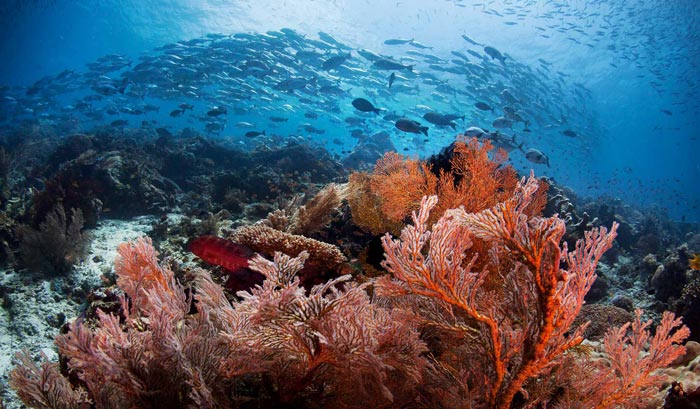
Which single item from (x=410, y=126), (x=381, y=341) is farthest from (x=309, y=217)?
(x=410, y=126)

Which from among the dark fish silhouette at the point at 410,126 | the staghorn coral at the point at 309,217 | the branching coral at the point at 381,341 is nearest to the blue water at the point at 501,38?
the dark fish silhouette at the point at 410,126

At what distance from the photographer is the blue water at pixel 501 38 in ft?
118

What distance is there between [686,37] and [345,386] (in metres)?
59.8

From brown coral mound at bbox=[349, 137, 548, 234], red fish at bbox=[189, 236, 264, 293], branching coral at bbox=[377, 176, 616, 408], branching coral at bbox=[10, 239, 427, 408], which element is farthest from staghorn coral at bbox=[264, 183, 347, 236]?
branching coral at bbox=[377, 176, 616, 408]

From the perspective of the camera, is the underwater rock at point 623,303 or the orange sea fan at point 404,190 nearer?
the orange sea fan at point 404,190

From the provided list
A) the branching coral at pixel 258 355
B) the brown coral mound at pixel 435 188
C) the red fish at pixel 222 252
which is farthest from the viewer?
the brown coral mound at pixel 435 188

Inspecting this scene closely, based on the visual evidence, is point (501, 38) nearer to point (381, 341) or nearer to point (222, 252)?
point (222, 252)

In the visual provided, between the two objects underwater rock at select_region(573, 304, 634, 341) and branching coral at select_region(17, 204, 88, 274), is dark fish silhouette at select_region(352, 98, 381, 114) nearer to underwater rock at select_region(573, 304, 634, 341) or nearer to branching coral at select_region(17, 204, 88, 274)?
branching coral at select_region(17, 204, 88, 274)

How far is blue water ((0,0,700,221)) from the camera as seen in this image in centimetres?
3584

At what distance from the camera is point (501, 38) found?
140 ft

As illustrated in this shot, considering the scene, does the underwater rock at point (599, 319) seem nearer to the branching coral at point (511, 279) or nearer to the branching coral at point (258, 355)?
the branching coral at point (511, 279)

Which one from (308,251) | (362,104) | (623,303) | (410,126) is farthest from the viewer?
(362,104)

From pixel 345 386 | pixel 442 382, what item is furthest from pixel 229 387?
pixel 442 382

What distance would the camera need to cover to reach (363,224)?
5832mm
